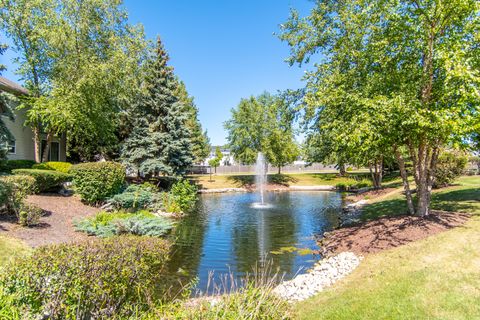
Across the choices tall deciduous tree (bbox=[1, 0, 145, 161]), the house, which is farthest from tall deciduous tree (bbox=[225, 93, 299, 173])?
the house

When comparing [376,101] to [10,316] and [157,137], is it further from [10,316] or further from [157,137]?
[157,137]

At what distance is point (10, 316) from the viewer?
11.4ft

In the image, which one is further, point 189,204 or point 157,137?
point 157,137

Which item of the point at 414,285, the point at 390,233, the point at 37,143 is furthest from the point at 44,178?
the point at 414,285

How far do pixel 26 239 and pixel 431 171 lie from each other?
12743mm

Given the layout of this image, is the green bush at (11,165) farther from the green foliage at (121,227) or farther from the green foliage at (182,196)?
the green foliage at (182,196)

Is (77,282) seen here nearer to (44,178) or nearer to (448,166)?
(44,178)

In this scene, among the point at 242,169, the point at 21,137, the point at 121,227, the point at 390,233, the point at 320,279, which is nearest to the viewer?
the point at 320,279

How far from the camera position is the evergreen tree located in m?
24.7

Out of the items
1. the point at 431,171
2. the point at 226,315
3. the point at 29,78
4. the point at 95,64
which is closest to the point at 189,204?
the point at 95,64

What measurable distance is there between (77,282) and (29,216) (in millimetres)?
7506

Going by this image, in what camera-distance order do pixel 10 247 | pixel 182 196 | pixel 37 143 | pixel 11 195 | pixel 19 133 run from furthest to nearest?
1. pixel 37 143
2. pixel 19 133
3. pixel 182 196
4. pixel 11 195
5. pixel 10 247

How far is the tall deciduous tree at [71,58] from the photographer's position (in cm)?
1917

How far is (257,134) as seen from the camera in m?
40.7
